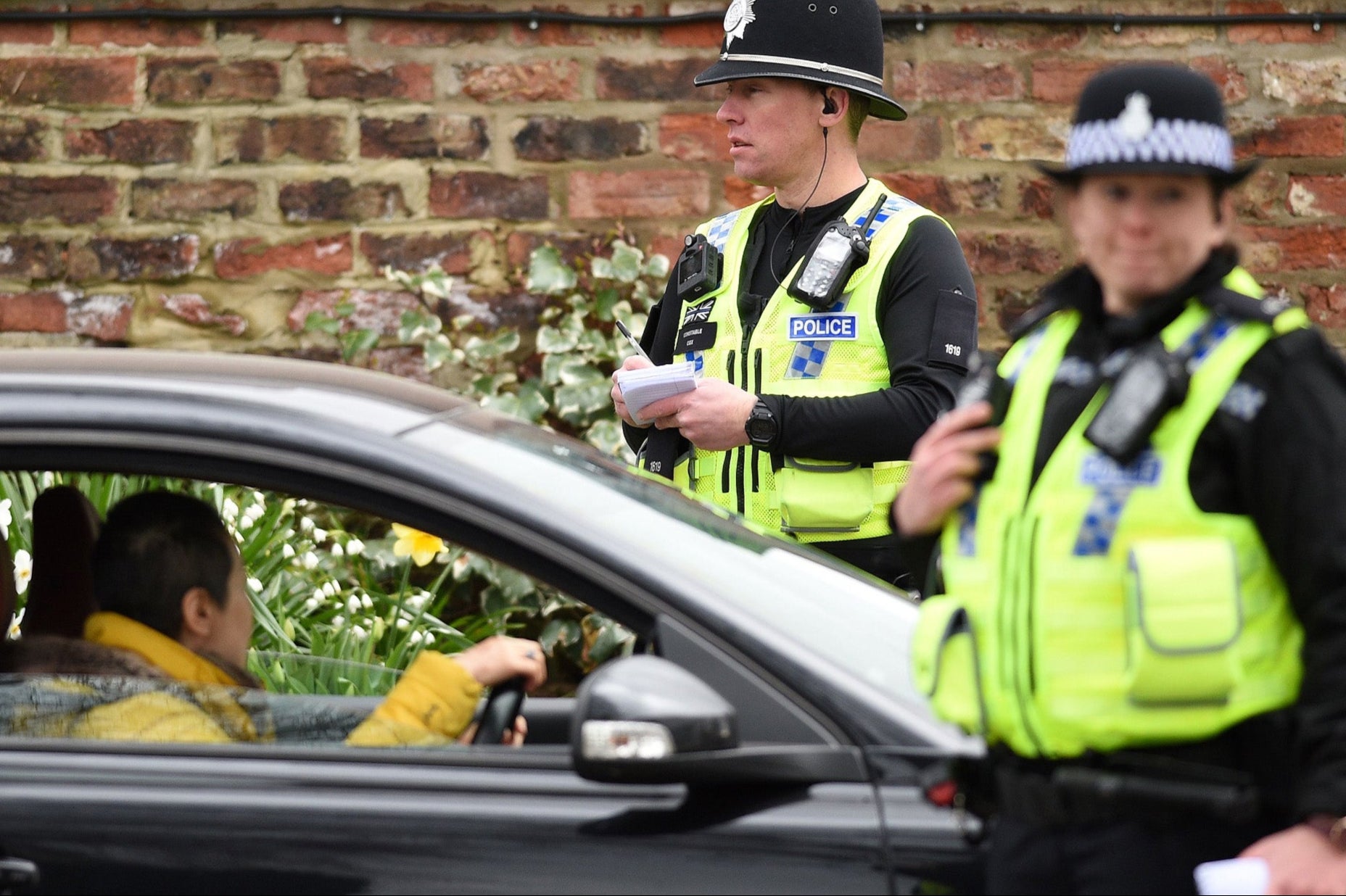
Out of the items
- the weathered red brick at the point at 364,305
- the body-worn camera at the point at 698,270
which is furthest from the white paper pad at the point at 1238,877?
the weathered red brick at the point at 364,305

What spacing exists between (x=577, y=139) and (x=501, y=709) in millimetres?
3208

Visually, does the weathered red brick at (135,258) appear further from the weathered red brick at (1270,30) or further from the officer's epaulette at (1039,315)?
the officer's epaulette at (1039,315)

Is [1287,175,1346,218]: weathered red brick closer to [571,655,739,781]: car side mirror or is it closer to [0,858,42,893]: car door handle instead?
[571,655,739,781]: car side mirror

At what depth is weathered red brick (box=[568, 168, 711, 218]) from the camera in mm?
5273

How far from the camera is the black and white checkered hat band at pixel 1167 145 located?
1794mm

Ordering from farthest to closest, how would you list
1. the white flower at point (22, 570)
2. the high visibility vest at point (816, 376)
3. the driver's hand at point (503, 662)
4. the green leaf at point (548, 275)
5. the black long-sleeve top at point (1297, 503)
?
the green leaf at point (548, 275) → the high visibility vest at point (816, 376) → the white flower at point (22, 570) → the driver's hand at point (503, 662) → the black long-sleeve top at point (1297, 503)

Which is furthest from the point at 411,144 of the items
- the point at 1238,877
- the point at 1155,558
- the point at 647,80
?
the point at 1238,877

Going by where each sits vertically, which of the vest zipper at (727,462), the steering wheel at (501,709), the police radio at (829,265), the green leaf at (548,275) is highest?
the green leaf at (548,275)

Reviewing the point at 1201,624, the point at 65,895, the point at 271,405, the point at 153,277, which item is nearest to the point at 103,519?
the point at 271,405

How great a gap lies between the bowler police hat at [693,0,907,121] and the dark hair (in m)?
1.54

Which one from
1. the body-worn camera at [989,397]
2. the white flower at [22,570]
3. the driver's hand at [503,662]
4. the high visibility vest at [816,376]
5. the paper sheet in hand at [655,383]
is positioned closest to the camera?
the body-worn camera at [989,397]

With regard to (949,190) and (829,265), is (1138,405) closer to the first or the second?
(829,265)

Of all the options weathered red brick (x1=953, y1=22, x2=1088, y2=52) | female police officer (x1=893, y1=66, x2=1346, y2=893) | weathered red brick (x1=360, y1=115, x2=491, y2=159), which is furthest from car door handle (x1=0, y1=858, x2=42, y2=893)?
weathered red brick (x1=953, y1=22, x2=1088, y2=52)

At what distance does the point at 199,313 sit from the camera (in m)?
5.31
